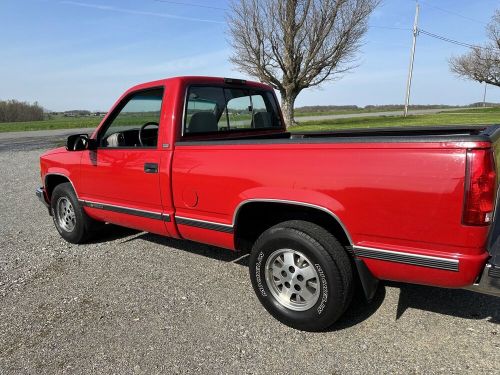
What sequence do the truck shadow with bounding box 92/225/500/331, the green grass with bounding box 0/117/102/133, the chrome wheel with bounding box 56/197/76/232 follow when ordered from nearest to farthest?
the truck shadow with bounding box 92/225/500/331
the chrome wheel with bounding box 56/197/76/232
the green grass with bounding box 0/117/102/133

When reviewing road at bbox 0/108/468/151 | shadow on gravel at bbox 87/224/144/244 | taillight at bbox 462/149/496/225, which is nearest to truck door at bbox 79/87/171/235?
shadow on gravel at bbox 87/224/144/244

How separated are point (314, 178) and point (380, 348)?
123 centimetres

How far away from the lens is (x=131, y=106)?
13.9 ft

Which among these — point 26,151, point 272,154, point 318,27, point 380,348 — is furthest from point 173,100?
point 318,27

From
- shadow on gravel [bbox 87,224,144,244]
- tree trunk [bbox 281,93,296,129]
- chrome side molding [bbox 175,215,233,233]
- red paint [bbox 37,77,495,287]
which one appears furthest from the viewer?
tree trunk [bbox 281,93,296,129]

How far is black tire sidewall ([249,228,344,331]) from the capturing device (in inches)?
109

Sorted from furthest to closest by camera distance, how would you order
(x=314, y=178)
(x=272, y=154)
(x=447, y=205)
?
(x=272, y=154)
(x=314, y=178)
(x=447, y=205)

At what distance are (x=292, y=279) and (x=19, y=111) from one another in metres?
59.4

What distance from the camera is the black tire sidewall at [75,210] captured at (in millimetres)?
4816

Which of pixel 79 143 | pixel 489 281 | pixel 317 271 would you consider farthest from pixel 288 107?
pixel 489 281

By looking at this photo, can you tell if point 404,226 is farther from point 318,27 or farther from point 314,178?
point 318,27

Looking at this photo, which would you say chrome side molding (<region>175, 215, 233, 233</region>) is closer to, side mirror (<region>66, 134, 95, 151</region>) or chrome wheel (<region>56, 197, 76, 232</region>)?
side mirror (<region>66, 134, 95, 151</region>)

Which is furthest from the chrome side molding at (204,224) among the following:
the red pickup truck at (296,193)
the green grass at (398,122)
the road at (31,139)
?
the road at (31,139)

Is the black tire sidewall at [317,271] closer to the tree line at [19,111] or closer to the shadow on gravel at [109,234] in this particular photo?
the shadow on gravel at [109,234]
